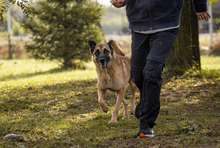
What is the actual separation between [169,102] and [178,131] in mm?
2539

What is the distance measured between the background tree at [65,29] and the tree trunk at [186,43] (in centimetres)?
604

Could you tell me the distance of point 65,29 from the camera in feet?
44.1

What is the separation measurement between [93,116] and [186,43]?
4.23 metres

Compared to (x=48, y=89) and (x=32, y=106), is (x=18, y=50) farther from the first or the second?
(x=32, y=106)

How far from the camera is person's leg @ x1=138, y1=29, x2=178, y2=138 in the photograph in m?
3.44

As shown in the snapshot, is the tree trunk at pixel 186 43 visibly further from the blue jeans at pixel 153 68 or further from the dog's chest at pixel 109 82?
the blue jeans at pixel 153 68

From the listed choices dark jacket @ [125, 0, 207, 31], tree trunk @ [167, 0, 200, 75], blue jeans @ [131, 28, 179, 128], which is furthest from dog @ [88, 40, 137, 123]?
tree trunk @ [167, 0, 200, 75]

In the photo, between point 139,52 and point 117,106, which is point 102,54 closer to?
point 117,106

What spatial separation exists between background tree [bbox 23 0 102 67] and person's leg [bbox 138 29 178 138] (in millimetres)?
10104

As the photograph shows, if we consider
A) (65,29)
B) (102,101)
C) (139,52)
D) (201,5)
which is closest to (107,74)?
(102,101)

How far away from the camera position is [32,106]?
5.99 meters

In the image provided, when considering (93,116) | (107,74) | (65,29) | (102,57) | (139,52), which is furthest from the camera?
(65,29)

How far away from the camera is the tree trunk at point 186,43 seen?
8.20m

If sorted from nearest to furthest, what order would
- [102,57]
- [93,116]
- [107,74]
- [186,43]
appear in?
[102,57] → [107,74] → [93,116] → [186,43]
